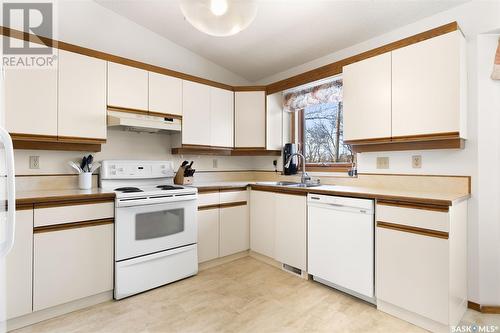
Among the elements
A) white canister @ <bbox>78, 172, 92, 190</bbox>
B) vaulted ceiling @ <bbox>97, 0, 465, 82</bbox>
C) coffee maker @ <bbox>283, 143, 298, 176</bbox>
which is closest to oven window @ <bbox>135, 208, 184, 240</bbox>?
white canister @ <bbox>78, 172, 92, 190</bbox>

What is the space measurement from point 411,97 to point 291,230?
1.62 metres

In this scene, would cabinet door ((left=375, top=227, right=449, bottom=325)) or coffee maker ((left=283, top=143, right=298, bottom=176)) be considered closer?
cabinet door ((left=375, top=227, right=449, bottom=325))

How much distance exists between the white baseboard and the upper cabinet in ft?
8.65

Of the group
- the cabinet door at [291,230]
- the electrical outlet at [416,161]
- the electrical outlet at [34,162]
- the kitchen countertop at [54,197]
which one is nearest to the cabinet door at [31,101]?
the electrical outlet at [34,162]

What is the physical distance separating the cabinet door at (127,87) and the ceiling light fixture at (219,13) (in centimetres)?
142

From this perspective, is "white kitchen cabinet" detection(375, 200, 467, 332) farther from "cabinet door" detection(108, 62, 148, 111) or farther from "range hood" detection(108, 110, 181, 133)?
"cabinet door" detection(108, 62, 148, 111)

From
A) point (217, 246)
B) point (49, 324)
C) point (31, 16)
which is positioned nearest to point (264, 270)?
point (217, 246)

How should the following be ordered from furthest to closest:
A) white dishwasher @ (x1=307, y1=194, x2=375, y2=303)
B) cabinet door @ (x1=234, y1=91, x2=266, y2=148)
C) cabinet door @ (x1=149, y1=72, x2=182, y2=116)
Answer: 1. cabinet door @ (x1=234, y1=91, x2=266, y2=148)
2. cabinet door @ (x1=149, y1=72, x2=182, y2=116)
3. white dishwasher @ (x1=307, y1=194, x2=375, y2=303)

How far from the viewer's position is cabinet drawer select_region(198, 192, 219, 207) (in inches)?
110

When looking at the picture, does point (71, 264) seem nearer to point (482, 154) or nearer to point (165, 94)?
point (165, 94)

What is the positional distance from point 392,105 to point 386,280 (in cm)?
143

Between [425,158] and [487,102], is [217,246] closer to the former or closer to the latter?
[425,158]

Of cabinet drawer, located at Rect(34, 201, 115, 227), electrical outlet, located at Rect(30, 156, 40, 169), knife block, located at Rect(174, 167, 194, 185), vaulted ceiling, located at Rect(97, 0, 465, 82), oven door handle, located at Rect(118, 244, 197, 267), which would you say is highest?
vaulted ceiling, located at Rect(97, 0, 465, 82)

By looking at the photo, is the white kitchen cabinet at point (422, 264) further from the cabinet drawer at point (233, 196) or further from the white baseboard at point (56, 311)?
the white baseboard at point (56, 311)
